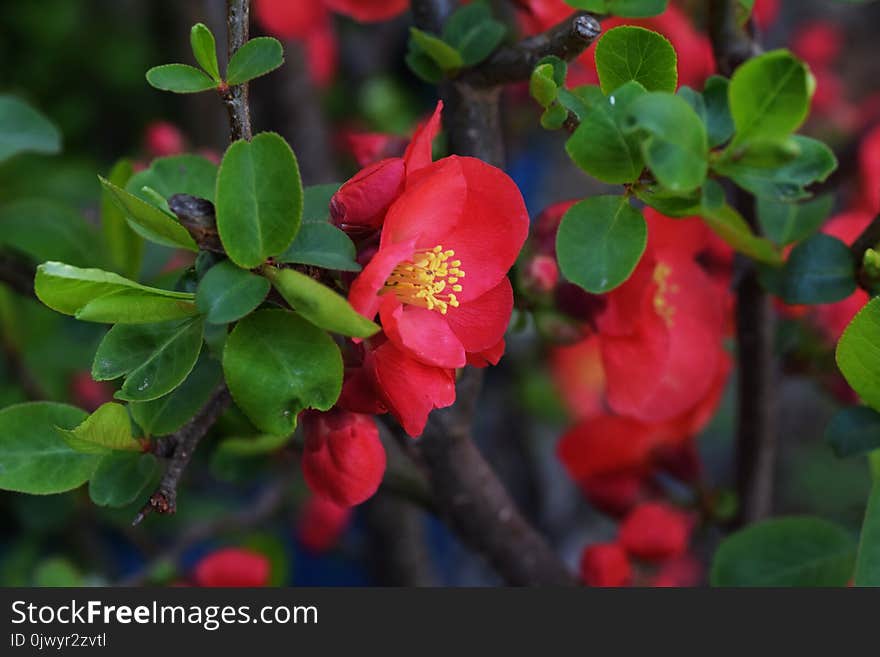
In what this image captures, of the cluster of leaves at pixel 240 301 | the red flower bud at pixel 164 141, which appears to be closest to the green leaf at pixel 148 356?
the cluster of leaves at pixel 240 301

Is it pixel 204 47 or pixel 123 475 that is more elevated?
pixel 204 47

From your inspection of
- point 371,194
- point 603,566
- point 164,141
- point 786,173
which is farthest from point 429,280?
point 164,141

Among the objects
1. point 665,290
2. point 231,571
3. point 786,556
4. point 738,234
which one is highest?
point 738,234

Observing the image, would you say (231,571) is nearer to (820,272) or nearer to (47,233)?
(47,233)

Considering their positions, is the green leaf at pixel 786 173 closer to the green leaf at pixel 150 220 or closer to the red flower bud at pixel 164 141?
the green leaf at pixel 150 220

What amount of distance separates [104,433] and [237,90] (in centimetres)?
19

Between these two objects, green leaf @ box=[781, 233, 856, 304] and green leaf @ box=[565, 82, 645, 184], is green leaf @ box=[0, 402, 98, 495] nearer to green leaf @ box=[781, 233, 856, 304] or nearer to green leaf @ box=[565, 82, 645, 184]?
green leaf @ box=[565, 82, 645, 184]

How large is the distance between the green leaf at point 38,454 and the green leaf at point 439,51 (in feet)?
0.99

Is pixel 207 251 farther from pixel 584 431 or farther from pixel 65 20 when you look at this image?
pixel 65 20

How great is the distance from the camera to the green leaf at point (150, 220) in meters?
0.45

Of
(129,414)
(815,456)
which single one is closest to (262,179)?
(129,414)

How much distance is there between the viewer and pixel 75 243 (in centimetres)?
78

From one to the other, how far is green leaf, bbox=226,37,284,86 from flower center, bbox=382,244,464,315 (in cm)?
13

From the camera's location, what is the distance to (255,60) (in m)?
0.46
